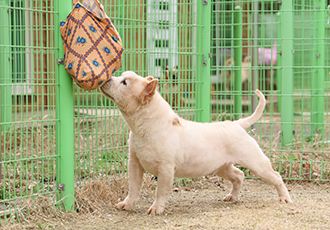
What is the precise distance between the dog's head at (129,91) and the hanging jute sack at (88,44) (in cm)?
11

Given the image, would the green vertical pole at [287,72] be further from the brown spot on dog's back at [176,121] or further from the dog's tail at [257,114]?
the brown spot on dog's back at [176,121]

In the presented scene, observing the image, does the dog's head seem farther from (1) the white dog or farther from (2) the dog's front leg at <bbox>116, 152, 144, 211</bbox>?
(2) the dog's front leg at <bbox>116, 152, 144, 211</bbox>

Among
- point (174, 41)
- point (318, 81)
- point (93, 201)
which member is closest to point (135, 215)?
point (93, 201)

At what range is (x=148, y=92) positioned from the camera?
12.5 ft

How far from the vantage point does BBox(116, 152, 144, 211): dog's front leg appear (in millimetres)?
4066

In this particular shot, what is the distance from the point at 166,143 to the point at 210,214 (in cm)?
76

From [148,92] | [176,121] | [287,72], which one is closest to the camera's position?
[148,92]

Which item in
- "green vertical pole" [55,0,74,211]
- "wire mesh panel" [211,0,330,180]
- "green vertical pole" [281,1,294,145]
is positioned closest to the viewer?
"green vertical pole" [55,0,74,211]

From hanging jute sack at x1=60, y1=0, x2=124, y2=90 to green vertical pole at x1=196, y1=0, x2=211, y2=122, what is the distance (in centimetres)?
179

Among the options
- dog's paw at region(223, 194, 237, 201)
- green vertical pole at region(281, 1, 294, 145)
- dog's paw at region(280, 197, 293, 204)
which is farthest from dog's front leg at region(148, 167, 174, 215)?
green vertical pole at region(281, 1, 294, 145)

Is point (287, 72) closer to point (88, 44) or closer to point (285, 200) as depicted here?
point (285, 200)

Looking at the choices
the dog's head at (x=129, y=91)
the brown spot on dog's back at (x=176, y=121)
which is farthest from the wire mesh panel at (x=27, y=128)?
the brown spot on dog's back at (x=176, y=121)

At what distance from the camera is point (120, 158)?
194 inches

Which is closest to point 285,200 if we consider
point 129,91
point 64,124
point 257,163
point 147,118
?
point 257,163
